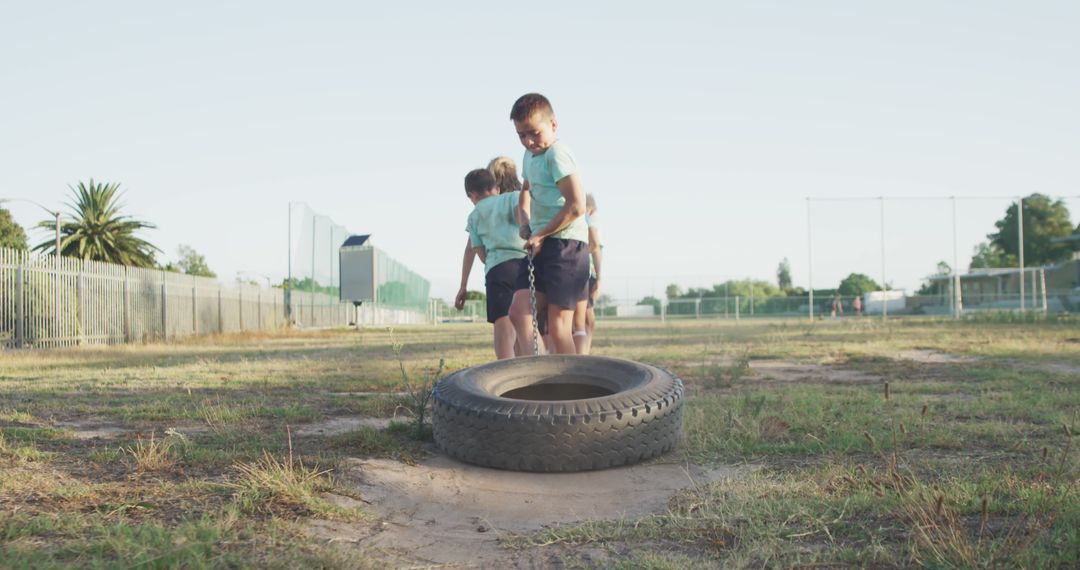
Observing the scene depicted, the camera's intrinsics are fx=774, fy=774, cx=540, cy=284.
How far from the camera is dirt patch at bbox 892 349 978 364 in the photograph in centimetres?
823

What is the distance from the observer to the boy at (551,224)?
4.46 metres

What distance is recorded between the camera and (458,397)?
3.53 meters

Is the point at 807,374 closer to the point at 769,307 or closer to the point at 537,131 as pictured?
the point at 537,131

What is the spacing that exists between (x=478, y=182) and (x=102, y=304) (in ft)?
44.1

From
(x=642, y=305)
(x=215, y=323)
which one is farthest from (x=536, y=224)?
(x=642, y=305)

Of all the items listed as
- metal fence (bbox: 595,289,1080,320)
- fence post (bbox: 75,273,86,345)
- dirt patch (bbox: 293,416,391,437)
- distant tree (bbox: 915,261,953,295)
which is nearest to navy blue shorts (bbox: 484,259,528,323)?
dirt patch (bbox: 293,416,391,437)

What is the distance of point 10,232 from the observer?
4369cm

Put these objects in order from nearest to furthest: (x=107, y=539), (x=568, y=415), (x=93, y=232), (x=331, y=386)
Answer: (x=107, y=539), (x=568, y=415), (x=331, y=386), (x=93, y=232)

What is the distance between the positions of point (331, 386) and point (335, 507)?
396cm

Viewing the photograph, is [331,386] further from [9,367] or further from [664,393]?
[9,367]

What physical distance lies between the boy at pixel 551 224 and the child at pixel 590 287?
62cm

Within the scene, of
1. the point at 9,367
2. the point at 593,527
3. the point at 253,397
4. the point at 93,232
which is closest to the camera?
the point at 593,527

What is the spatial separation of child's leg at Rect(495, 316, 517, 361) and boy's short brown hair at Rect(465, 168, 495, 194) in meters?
1.05

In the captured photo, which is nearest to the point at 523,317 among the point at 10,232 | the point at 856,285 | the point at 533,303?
the point at 533,303
